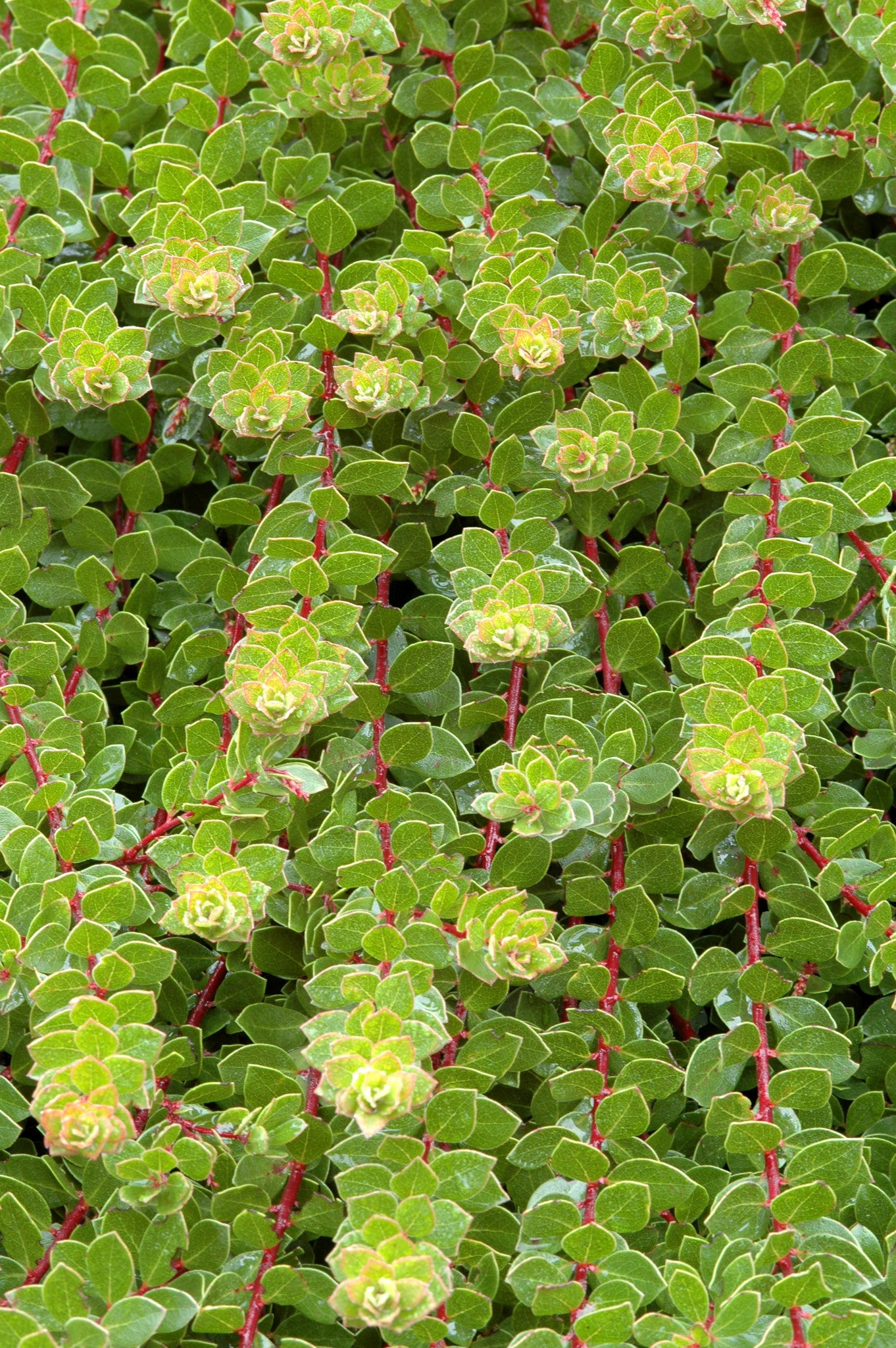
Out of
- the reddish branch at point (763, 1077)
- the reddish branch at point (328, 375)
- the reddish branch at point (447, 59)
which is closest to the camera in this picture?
the reddish branch at point (763, 1077)

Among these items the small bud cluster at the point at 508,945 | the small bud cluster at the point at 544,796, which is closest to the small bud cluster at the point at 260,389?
the small bud cluster at the point at 544,796

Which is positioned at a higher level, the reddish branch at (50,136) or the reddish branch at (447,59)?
the reddish branch at (447,59)

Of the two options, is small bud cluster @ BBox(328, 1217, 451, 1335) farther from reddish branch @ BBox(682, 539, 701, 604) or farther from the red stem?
reddish branch @ BBox(682, 539, 701, 604)

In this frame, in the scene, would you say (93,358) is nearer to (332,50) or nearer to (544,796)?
(332,50)

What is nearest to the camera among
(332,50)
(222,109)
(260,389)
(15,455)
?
(260,389)

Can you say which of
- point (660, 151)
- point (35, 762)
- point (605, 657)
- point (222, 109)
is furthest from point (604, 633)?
point (222, 109)

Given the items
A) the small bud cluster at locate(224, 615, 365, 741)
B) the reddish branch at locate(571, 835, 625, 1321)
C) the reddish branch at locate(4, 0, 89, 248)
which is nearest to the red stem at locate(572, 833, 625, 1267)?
the reddish branch at locate(571, 835, 625, 1321)

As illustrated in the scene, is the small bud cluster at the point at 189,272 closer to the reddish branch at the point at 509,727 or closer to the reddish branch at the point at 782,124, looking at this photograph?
the reddish branch at the point at 509,727

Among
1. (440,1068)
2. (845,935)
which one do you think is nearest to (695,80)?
(845,935)
